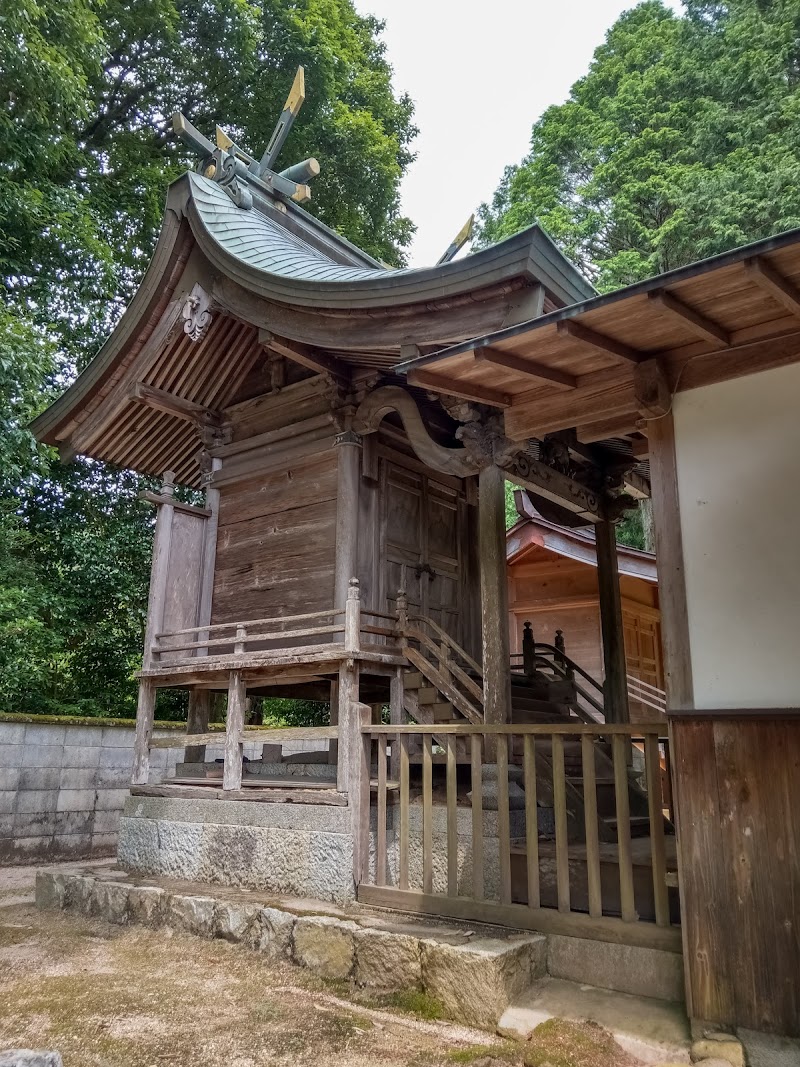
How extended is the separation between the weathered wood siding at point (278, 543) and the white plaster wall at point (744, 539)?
4.05m

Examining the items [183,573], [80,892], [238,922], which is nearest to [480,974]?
[238,922]

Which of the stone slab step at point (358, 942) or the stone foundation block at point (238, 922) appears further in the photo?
the stone foundation block at point (238, 922)

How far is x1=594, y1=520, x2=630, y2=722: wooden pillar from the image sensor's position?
738cm

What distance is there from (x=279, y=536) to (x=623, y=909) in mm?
5050

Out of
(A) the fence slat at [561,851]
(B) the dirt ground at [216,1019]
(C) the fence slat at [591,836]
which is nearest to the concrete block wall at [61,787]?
(B) the dirt ground at [216,1019]

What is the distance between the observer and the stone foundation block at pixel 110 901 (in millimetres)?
5996

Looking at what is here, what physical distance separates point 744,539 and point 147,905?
5130 millimetres

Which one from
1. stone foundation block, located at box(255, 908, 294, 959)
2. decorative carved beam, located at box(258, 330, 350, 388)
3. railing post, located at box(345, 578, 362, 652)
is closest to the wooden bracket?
railing post, located at box(345, 578, 362, 652)

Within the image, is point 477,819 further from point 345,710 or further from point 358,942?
point 345,710

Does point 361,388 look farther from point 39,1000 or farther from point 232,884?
point 39,1000

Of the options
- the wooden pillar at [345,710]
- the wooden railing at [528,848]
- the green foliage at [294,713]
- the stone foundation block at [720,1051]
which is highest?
the green foliage at [294,713]

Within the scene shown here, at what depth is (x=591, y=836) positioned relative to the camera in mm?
4234

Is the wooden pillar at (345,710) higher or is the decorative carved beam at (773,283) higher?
the decorative carved beam at (773,283)

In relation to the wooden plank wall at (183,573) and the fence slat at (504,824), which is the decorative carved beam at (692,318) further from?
the wooden plank wall at (183,573)
